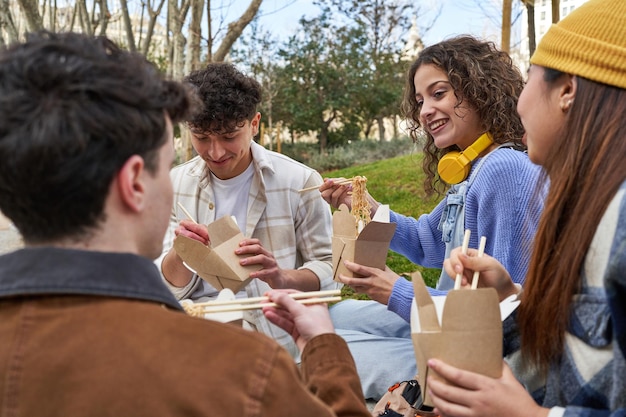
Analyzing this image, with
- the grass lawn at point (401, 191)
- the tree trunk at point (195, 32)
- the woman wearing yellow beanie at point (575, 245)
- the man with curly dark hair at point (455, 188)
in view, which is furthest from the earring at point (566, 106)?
the tree trunk at point (195, 32)

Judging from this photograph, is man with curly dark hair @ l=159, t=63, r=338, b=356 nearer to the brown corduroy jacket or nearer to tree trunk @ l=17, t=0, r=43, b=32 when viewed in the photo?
the brown corduroy jacket

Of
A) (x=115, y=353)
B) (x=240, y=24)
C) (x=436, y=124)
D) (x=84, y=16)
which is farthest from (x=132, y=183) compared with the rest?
(x=84, y=16)

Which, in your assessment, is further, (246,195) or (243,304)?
(246,195)

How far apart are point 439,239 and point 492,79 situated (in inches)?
31.6

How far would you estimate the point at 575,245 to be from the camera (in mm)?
1427

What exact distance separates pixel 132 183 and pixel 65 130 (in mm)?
157

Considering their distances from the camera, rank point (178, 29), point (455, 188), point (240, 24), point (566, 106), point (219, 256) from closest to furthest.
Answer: point (566, 106) < point (219, 256) < point (455, 188) < point (240, 24) < point (178, 29)

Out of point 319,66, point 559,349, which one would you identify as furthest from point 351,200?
point 319,66

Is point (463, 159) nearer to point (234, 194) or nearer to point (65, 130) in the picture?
point (234, 194)

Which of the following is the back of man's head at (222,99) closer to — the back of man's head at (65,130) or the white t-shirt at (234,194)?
the white t-shirt at (234,194)

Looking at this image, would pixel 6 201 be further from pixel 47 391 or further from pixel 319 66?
pixel 319 66

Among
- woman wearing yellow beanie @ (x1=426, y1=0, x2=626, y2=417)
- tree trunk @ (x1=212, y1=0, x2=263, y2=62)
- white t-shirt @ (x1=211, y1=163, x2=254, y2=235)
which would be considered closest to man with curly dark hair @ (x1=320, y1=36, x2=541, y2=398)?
white t-shirt @ (x1=211, y1=163, x2=254, y2=235)

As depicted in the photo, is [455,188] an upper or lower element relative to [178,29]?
lower

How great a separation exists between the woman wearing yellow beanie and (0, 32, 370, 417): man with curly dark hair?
1.89 ft
